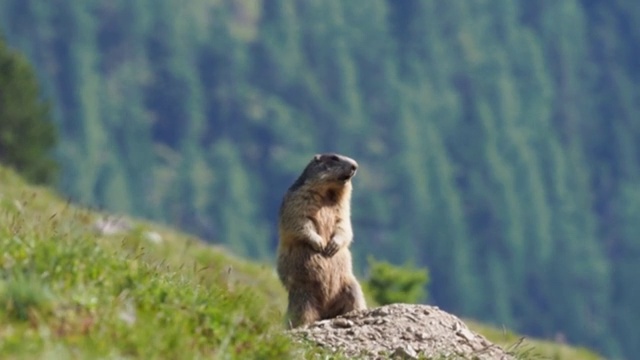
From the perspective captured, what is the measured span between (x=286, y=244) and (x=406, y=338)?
9.37 ft

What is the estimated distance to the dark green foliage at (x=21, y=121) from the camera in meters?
56.3

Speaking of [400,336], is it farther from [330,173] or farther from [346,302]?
[330,173]

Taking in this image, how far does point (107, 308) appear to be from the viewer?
7801mm

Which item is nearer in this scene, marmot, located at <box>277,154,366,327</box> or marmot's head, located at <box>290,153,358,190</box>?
marmot, located at <box>277,154,366,327</box>

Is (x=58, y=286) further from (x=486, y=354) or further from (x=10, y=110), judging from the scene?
(x=10, y=110)

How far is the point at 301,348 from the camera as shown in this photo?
9.30 metres

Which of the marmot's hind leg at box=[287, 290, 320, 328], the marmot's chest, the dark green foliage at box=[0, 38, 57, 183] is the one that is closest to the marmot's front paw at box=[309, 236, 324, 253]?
the marmot's chest

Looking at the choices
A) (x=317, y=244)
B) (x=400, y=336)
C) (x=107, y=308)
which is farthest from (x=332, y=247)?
(x=107, y=308)

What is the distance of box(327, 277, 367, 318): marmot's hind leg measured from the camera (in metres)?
13.4

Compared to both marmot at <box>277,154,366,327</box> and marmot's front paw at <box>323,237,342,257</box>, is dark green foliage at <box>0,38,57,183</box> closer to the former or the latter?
marmot at <box>277,154,366,327</box>

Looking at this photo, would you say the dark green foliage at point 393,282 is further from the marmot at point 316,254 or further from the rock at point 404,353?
the rock at point 404,353

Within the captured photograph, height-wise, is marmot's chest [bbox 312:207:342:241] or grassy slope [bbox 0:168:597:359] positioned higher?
marmot's chest [bbox 312:207:342:241]

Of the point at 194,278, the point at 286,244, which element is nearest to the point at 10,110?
the point at 286,244

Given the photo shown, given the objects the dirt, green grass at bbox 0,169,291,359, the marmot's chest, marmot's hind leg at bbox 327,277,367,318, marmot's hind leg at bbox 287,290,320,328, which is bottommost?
green grass at bbox 0,169,291,359
